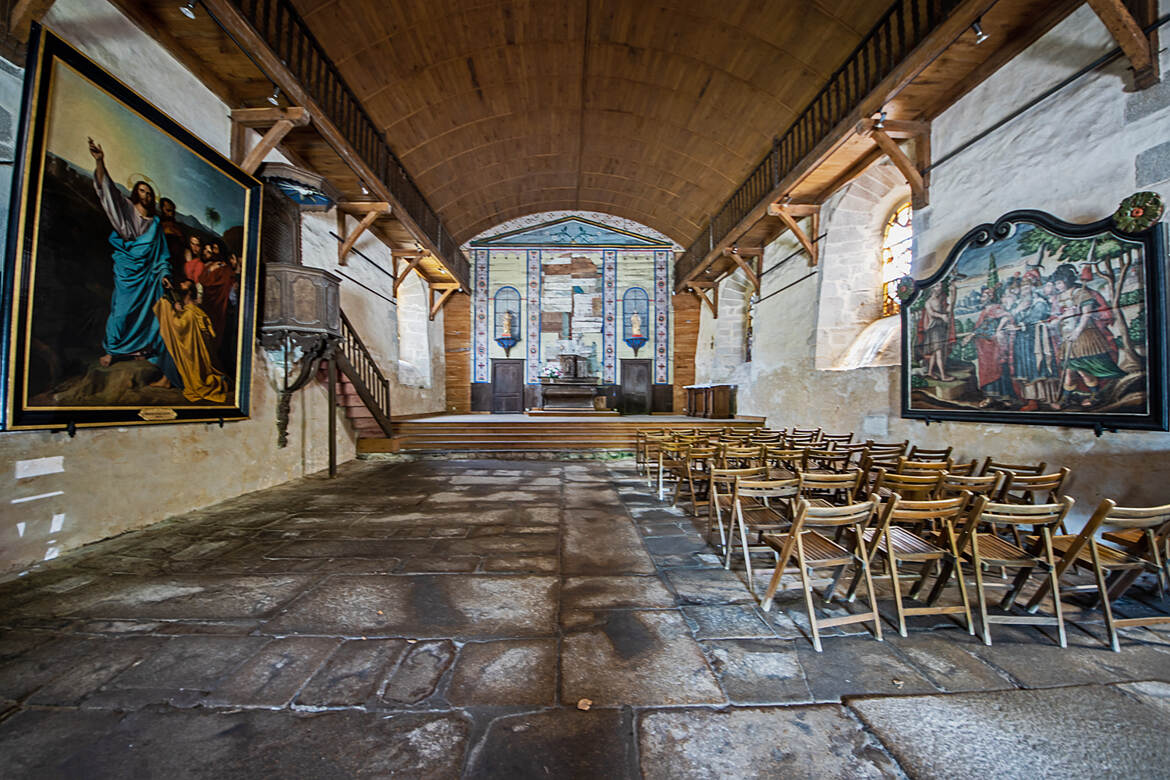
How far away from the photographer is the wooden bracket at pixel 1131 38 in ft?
10.0

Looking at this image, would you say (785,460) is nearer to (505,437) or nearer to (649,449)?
(649,449)

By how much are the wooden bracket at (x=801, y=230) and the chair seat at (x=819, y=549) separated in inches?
241

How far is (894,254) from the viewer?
6.85 metres

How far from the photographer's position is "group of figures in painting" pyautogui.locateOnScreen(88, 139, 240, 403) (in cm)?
336

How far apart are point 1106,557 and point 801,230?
20.7 ft

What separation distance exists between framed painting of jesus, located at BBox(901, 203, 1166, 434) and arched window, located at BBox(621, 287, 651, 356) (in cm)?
883

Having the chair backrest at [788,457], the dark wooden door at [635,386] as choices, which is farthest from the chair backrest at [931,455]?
the dark wooden door at [635,386]

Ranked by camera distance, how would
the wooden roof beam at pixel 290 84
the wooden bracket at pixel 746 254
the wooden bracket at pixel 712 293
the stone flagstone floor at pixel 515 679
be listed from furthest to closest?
the wooden bracket at pixel 712 293
the wooden bracket at pixel 746 254
the wooden roof beam at pixel 290 84
the stone flagstone floor at pixel 515 679

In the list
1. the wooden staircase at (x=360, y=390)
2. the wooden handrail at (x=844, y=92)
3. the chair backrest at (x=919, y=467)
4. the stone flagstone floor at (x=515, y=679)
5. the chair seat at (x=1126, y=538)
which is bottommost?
the stone flagstone floor at (x=515, y=679)

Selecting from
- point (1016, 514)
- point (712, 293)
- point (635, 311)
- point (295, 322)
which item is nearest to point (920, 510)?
point (1016, 514)

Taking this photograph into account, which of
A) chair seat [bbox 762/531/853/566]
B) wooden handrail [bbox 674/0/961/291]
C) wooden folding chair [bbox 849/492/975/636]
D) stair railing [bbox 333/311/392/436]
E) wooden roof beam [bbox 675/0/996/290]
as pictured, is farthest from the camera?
stair railing [bbox 333/311/392/436]

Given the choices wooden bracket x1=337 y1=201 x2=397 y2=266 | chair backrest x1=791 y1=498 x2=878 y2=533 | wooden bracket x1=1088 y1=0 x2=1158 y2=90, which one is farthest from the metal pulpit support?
wooden bracket x1=1088 y1=0 x2=1158 y2=90

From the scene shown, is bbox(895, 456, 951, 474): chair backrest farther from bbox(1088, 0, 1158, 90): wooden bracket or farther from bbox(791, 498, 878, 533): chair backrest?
bbox(1088, 0, 1158, 90): wooden bracket

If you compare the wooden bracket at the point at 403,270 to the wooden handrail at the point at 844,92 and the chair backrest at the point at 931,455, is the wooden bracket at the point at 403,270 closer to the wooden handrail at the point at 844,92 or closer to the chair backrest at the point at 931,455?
the wooden handrail at the point at 844,92
